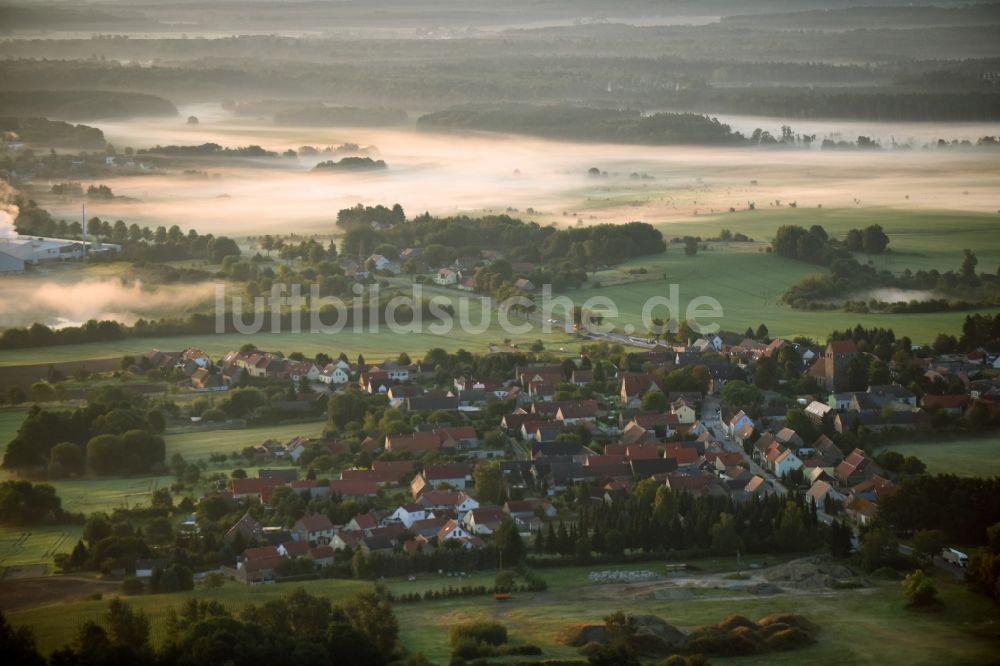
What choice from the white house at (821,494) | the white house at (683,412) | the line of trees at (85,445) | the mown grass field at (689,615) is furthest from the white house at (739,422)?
the line of trees at (85,445)

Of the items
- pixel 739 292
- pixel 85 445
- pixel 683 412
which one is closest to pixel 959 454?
pixel 683 412

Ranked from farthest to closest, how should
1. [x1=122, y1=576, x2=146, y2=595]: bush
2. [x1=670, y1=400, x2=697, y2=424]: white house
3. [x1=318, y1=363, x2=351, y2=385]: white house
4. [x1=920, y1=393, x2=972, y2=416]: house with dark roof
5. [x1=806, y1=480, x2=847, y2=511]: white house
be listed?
[x1=318, y1=363, x2=351, y2=385]: white house → [x1=670, y1=400, x2=697, y2=424]: white house → [x1=920, y1=393, x2=972, y2=416]: house with dark roof → [x1=806, y1=480, x2=847, y2=511]: white house → [x1=122, y1=576, x2=146, y2=595]: bush

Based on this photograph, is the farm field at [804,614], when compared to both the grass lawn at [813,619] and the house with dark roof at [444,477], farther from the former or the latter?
the house with dark roof at [444,477]

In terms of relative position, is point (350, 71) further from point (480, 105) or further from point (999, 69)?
point (999, 69)

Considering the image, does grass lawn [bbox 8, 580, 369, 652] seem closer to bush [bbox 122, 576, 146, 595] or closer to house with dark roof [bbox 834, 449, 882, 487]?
bush [bbox 122, 576, 146, 595]

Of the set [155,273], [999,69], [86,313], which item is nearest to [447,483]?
[86,313]

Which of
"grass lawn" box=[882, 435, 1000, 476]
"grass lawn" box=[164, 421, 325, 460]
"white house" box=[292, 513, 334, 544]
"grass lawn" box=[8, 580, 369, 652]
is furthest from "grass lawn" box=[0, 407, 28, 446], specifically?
"grass lawn" box=[882, 435, 1000, 476]

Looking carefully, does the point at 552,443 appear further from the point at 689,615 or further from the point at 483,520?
the point at 689,615
